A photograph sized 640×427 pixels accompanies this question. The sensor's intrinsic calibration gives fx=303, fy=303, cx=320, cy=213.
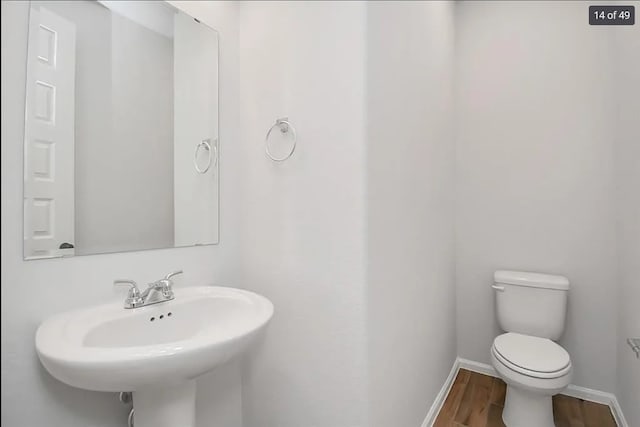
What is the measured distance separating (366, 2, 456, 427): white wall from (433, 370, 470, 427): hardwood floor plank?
119 mm

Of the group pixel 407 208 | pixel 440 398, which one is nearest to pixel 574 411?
pixel 440 398

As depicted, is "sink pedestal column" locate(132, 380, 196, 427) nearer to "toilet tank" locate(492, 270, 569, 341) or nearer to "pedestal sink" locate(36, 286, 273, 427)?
"pedestal sink" locate(36, 286, 273, 427)

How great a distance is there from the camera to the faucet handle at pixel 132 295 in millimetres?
978

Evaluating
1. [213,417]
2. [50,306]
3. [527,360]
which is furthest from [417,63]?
[213,417]

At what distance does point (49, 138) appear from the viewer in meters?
0.89

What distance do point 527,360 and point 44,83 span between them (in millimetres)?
2228

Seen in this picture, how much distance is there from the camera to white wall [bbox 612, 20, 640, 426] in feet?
4.83

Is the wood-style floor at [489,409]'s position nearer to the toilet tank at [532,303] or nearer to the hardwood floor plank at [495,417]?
the hardwood floor plank at [495,417]

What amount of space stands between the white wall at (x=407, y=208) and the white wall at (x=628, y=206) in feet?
2.86

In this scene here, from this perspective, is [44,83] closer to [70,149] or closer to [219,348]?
[70,149]

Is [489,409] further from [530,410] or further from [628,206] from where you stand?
[628,206]

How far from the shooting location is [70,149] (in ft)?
3.09

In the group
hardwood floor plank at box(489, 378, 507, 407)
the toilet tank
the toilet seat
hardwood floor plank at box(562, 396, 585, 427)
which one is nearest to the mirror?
the toilet seat

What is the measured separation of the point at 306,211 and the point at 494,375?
1.91 metres
